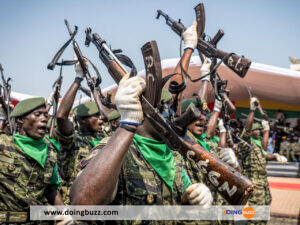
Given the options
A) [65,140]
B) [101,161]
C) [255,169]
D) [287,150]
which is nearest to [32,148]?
[65,140]

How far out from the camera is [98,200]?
1.43m

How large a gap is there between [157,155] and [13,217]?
64.6 inches

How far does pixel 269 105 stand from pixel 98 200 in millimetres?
15651

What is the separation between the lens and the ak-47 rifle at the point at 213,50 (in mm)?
3686

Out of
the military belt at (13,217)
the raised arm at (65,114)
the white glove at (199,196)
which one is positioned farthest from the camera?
the raised arm at (65,114)

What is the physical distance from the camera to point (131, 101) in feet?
5.03

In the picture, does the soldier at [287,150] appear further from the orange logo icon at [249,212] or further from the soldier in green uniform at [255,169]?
the orange logo icon at [249,212]

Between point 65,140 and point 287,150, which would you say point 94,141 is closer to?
point 65,140

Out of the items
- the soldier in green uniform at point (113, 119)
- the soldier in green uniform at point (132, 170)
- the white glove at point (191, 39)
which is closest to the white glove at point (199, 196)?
the soldier in green uniform at point (132, 170)

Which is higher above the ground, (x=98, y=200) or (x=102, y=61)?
(x=102, y=61)

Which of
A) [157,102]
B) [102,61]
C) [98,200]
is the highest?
[102,61]

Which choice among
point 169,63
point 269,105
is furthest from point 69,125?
point 269,105

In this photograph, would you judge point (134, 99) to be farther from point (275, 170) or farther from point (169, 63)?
point (275, 170)

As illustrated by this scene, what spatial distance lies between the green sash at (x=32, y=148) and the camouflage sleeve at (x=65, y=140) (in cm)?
44
